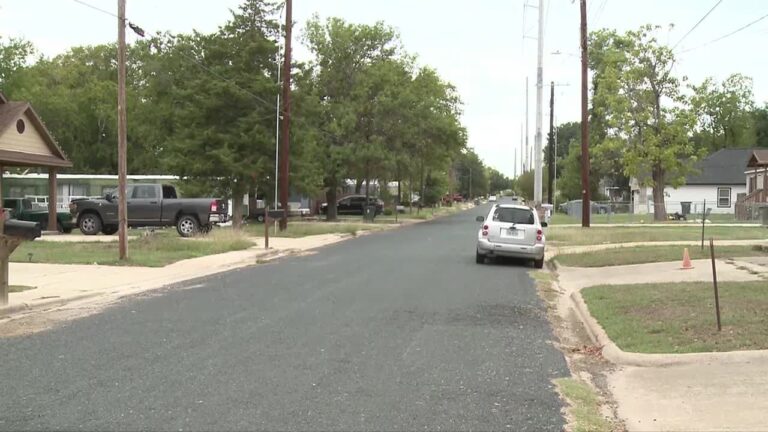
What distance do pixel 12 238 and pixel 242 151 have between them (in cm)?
2033

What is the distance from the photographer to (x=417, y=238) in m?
28.5

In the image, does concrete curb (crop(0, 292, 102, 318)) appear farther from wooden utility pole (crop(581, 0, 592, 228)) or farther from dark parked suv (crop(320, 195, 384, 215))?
dark parked suv (crop(320, 195, 384, 215))

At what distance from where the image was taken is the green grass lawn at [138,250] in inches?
655

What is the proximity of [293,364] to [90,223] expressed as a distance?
21.3 meters

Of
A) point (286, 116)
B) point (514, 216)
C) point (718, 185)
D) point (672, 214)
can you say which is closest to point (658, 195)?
point (672, 214)

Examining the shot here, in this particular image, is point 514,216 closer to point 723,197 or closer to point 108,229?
point 108,229

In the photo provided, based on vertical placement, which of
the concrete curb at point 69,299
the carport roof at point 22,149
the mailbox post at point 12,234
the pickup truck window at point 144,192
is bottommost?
the concrete curb at point 69,299

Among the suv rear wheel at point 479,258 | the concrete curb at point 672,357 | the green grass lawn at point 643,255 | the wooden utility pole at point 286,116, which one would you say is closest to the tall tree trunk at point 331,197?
the wooden utility pole at point 286,116

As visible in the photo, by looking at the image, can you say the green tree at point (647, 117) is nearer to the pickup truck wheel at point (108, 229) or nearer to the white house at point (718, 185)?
the white house at point (718, 185)

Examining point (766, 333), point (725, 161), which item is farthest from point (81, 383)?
point (725, 161)

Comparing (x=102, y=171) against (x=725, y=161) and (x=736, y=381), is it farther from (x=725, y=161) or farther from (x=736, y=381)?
(x=736, y=381)

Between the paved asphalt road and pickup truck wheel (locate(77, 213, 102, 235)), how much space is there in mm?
15137

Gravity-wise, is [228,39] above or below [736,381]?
above

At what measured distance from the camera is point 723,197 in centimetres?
5853
